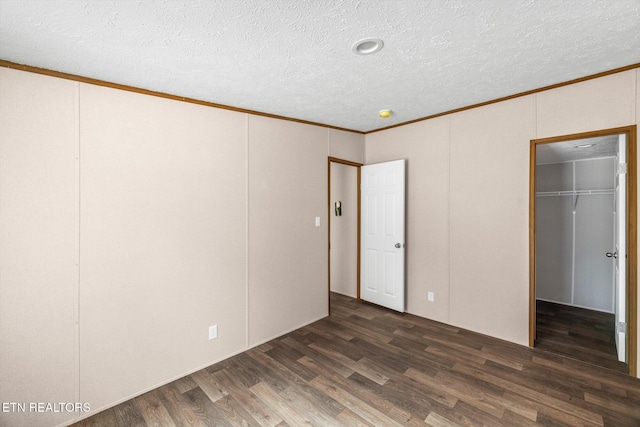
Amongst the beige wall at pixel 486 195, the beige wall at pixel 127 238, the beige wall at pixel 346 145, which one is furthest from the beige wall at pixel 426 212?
the beige wall at pixel 127 238

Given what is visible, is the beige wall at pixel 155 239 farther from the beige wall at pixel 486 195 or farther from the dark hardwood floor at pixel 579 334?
the dark hardwood floor at pixel 579 334

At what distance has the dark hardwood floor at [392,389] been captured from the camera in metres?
1.97

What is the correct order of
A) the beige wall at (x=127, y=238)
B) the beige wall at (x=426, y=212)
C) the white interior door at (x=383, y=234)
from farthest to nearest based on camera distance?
the white interior door at (x=383, y=234) → the beige wall at (x=426, y=212) → the beige wall at (x=127, y=238)

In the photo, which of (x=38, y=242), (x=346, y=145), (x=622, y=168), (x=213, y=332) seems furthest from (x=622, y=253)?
(x=38, y=242)

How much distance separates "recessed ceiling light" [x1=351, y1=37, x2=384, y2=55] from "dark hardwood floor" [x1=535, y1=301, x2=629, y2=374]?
10.4ft

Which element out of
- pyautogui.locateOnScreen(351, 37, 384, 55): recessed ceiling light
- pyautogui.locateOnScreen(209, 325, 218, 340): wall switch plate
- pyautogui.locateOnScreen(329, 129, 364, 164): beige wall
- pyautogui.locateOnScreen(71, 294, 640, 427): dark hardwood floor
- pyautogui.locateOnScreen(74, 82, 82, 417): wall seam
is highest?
pyautogui.locateOnScreen(351, 37, 384, 55): recessed ceiling light

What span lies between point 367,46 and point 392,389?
98.9 inches

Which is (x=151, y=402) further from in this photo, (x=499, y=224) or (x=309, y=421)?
(x=499, y=224)

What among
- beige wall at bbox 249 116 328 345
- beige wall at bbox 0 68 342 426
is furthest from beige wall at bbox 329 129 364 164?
beige wall at bbox 0 68 342 426

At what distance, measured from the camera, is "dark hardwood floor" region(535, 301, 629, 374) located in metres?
2.69

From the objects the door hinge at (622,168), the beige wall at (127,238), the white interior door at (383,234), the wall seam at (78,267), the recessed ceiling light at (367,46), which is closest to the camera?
the recessed ceiling light at (367,46)

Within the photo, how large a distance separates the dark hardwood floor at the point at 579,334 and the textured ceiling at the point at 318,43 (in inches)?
99.4

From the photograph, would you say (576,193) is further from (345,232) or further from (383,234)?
(345,232)

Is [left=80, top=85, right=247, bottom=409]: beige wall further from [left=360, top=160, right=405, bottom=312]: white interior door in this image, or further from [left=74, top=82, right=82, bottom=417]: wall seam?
[left=360, top=160, right=405, bottom=312]: white interior door
